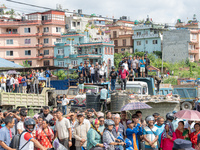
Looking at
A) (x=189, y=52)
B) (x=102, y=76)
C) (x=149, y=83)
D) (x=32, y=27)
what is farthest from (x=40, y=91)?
(x=189, y=52)

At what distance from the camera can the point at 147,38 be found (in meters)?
73.5

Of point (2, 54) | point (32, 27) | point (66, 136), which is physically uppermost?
point (32, 27)

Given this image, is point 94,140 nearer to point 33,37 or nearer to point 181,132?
point 181,132

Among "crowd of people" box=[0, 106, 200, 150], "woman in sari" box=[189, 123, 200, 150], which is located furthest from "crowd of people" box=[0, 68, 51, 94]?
"woman in sari" box=[189, 123, 200, 150]

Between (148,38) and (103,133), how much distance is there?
6597 cm

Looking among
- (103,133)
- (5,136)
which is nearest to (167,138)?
(103,133)

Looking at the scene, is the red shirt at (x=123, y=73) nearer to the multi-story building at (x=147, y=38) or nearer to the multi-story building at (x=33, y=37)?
the multi-story building at (x=33, y=37)

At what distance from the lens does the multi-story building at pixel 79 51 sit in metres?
63.5

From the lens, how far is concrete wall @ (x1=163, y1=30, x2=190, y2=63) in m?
69.6

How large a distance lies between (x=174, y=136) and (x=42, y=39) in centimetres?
6130

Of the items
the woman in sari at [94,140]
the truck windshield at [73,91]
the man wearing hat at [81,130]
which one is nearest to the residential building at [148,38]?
the truck windshield at [73,91]

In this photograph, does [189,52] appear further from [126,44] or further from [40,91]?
[40,91]

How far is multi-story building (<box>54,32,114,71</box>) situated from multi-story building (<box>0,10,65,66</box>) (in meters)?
2.66

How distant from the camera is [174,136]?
31.9 ft
